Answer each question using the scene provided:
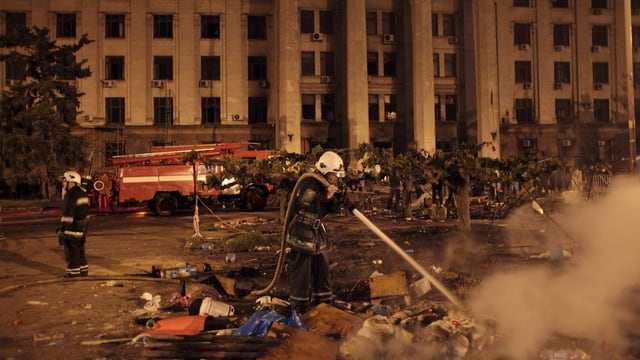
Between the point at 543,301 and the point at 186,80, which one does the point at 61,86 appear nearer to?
the point at 186,80

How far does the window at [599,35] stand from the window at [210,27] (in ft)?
106

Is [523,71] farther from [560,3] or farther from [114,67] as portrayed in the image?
[114,67]

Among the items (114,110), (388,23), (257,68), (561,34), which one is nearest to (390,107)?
(388,23)

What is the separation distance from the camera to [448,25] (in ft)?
151

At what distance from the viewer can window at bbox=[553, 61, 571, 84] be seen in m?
47.4

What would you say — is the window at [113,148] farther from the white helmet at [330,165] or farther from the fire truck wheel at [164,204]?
the white helmet at [330,165]

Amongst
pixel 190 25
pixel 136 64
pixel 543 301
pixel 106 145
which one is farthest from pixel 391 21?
pixel 543 301

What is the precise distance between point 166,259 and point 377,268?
193 inches

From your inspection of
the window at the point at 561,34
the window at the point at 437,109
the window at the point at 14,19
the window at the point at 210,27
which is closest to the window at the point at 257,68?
the window at the point at 210,27

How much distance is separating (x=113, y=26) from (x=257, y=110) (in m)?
12.6

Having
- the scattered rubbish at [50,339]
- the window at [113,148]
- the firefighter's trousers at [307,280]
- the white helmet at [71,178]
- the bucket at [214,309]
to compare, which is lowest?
the scattered rubbish at [50,339]

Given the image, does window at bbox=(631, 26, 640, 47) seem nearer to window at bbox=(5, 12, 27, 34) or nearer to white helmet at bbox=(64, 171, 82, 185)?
window at bbox=(5, 12, 27, 34)

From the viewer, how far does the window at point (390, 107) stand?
44.9 metres

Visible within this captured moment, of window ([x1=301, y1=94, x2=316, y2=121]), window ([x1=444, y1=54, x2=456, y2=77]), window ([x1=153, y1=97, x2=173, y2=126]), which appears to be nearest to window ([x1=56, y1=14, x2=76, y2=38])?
window ([x1=153, y1=97, x2=173, y2=126])
